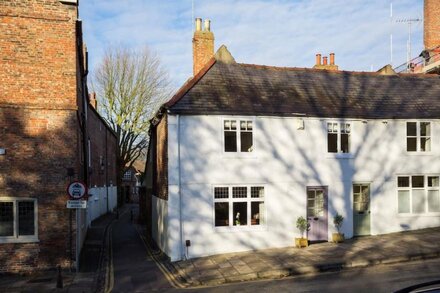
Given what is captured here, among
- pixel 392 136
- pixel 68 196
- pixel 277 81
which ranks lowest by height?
pixel 68 196

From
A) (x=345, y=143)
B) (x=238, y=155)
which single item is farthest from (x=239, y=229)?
(x=345, y=143)

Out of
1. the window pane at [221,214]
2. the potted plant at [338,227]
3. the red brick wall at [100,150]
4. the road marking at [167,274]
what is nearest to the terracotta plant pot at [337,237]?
the potted plant at [338,227]

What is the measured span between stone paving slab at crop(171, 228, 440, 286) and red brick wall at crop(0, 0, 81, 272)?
5.02m

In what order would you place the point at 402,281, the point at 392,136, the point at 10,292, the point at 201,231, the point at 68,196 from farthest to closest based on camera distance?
the point at 392,136 < the point at 201,231 < the point at 68,196 < the point at 10,292 < the point at 402,281

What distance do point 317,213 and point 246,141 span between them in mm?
4467

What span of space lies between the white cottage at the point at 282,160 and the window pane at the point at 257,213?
4cm

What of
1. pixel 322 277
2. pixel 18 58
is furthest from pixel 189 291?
pixel 18 58

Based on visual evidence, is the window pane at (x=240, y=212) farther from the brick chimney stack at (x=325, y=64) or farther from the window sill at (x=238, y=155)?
the brick chimney stack at (x=325, y=64)

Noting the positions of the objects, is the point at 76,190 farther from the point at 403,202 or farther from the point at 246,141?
the point at 403,202

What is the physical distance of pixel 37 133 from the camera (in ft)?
49.3

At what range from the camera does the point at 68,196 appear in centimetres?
1484

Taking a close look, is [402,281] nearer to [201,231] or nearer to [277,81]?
[201,231]

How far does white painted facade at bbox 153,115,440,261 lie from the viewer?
54.5 ft

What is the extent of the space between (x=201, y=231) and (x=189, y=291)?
457cm
